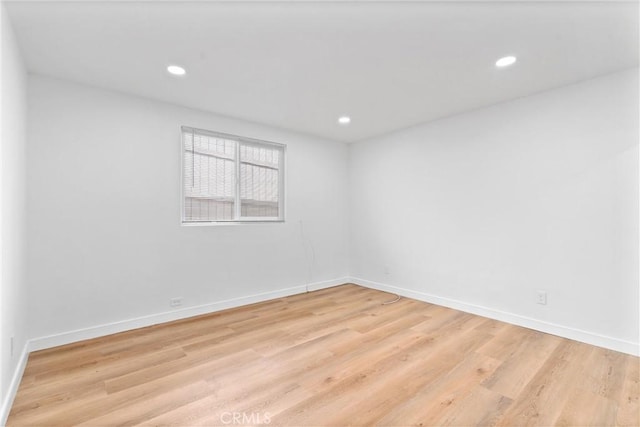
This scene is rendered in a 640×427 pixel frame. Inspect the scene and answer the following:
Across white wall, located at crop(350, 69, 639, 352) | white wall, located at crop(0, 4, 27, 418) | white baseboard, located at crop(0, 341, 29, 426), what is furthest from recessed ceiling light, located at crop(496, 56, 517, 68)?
white baseboard, located at crop(0, 341, 29, 426)

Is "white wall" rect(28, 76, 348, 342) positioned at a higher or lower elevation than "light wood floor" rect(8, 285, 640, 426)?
higher

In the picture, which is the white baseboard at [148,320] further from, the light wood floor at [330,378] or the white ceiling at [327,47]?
the white ceiling at [327,47]

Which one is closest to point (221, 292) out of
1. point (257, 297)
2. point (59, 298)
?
point (257, 297)

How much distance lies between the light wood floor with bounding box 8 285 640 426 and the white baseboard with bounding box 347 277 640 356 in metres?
0.10

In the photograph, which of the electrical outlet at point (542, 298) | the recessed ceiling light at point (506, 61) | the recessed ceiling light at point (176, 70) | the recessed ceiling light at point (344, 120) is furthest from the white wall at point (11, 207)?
the electrical outlet at point (542, 298)

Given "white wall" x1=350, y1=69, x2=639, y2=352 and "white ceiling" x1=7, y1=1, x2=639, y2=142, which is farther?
"white wall" x1=350, y1=69, x2=639, y2=352

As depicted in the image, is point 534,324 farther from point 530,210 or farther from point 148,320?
point 148,320

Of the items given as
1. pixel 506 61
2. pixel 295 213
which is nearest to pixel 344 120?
pixel 295 213

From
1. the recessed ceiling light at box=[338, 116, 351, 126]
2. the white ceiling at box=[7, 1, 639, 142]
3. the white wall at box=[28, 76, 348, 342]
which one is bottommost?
→ the white wall at box=[28, 76, 348, 342]

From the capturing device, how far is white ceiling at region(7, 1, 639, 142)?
5.89 ft

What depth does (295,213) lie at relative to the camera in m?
4.33

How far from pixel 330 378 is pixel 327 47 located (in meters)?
2.42

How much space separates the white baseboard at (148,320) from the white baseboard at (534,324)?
1728 mm

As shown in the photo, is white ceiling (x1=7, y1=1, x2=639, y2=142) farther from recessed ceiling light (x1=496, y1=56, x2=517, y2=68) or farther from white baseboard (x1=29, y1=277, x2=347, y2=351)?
white baseboard (x1=29, y1=277, x2=347, y2=351)
